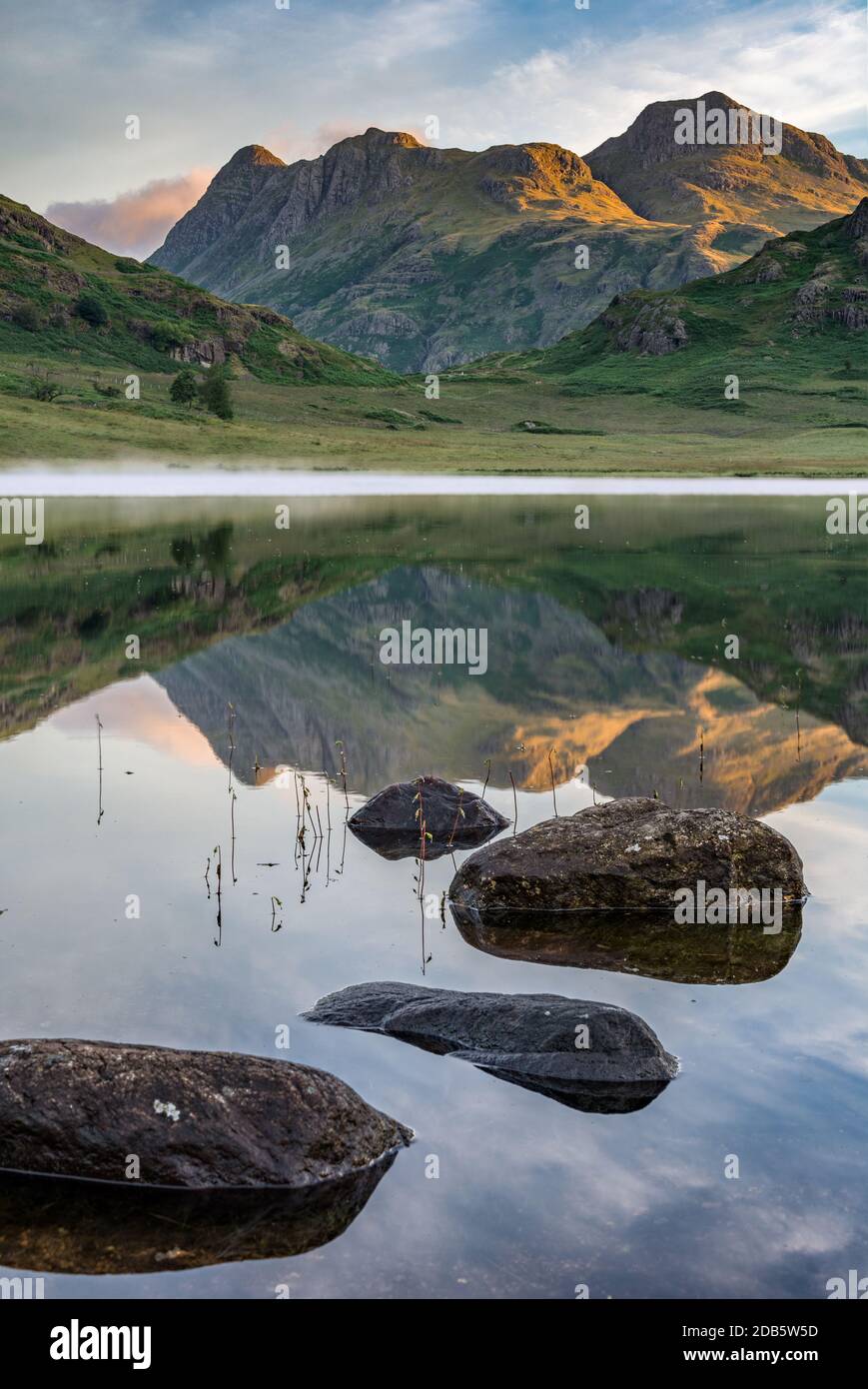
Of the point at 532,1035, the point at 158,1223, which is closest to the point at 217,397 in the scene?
the point at 532,1035

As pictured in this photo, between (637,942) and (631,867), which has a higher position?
(631,867)

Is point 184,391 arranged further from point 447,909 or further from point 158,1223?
point 158,1223

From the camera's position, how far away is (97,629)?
104 feet

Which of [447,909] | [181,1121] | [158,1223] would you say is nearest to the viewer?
[158,1223]

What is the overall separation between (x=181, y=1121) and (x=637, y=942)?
5423mm

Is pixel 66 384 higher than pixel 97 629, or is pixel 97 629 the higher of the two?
pixel 66 384

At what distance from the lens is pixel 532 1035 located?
31.6 ft

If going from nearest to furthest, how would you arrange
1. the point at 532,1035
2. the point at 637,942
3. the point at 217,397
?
the point at 532,1035 → the point at 637,942 → the point at 217,397

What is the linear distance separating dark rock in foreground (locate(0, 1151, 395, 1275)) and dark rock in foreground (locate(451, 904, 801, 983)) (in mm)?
4069

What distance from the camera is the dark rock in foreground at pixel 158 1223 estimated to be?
7.23m

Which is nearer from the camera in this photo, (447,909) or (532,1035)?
(532,1035)
